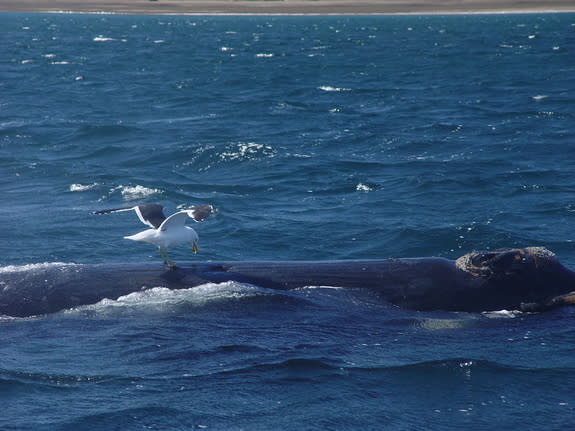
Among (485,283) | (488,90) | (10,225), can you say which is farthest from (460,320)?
(488,90)

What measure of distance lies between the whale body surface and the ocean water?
0.69ft

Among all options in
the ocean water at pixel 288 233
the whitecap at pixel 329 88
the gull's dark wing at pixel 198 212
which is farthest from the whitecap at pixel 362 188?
the whitecap at pixel 329 88

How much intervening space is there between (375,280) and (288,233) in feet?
22.4

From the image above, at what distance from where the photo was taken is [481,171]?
25.7m

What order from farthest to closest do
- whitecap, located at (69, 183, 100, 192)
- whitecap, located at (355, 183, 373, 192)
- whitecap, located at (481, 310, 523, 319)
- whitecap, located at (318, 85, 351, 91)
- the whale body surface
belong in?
whitecap, located at (318, 85, 351, 91)
whitecap, located at (69, 183, 100, 192)
whitecap, located at (355, 183, 373, 192)
the whale body surface
whitecap, located at (481, 310, 523, 319)

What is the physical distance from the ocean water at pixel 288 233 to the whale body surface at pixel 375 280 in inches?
8.3

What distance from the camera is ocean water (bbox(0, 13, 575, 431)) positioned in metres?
9.88

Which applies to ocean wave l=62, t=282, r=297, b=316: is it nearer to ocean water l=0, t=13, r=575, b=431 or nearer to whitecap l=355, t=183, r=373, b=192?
ocean water l=0, t=13, r=575, b=431

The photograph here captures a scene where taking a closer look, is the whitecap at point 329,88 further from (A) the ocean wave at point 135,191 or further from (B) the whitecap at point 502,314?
(B) the whitecap at point 502,314

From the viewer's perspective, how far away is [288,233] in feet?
62.6

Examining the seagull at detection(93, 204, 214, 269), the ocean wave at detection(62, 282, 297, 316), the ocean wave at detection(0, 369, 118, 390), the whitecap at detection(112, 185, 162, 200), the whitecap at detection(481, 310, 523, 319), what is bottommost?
the whitecap at detection(112, 185, 162, 200)

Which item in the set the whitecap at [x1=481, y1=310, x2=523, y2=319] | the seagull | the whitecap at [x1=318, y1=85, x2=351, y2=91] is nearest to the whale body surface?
the whitecap at [x1=481, y1=310, x2=523, y2=319]

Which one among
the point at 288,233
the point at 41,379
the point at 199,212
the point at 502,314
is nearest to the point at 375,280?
the point at 502,314

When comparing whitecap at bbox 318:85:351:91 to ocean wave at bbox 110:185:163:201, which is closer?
ocean wave at bbox 110:185:163:201
